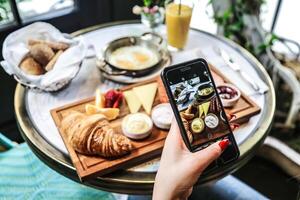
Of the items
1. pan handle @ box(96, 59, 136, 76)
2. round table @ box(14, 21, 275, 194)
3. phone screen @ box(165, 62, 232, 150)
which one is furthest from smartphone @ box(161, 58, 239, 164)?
pan handle @ box(96, 59, 136, 76)

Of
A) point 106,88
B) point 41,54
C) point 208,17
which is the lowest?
point 208,17

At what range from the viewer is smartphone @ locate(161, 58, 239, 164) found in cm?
80

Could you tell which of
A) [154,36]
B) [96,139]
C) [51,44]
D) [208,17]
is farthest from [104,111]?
[208,17]

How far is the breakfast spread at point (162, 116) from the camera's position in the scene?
934mm

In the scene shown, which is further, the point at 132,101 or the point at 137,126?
the point at 132,101

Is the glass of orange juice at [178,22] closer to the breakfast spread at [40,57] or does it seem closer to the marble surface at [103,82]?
the marble surface at [103,82]

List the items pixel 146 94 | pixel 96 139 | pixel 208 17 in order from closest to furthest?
pixel 96 139 → pixel 146 94 → pixel 208 17

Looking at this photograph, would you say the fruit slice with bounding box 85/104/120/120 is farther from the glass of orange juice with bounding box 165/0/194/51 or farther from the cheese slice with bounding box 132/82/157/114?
the glass of orange juice with bounding box 165/0/194/51

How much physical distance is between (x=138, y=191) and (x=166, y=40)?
703 mm

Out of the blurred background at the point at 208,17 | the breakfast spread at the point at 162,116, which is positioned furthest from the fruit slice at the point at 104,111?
the blurred background at the point at 208,17

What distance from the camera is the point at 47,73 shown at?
3.54ft

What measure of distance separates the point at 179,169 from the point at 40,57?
63cm

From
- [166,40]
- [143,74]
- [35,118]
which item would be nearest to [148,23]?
[166,40]

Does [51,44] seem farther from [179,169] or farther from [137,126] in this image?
[179,169]
